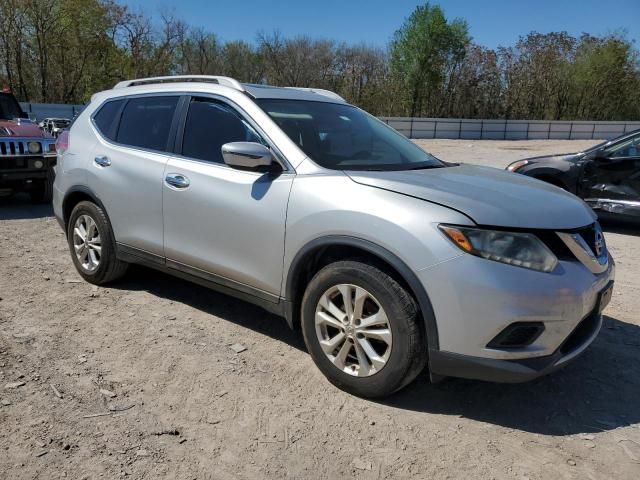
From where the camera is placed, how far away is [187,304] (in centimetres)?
443

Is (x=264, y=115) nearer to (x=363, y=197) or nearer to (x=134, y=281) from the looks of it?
(x=363, y=197)

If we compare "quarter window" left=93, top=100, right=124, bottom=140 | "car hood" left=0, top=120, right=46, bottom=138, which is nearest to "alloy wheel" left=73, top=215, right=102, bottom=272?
"quarter window" left=93, top=100, right=124, bottom=140

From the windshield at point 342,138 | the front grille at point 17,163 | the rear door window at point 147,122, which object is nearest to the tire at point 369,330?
the windshield at point 342,138

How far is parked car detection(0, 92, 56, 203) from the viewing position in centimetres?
795

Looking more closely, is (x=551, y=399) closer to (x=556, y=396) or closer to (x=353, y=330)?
(x=556, y=396)

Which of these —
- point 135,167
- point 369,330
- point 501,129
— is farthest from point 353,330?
point 501,129

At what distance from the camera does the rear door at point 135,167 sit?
3949 millimetres

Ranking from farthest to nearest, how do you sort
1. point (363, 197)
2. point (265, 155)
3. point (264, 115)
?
point (264, 115)
point (265, 155)
point (363, 197)

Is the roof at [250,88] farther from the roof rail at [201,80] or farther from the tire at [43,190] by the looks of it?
the tire at [43,190]

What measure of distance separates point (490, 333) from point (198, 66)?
50.0m

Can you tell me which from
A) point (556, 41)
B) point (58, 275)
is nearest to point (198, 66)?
point (556, 41)

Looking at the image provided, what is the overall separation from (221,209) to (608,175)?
621cm

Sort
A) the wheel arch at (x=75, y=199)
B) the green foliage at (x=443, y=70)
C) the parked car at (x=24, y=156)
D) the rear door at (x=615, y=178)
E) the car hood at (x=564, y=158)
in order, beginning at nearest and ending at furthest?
the wheel arch at (x=75, y=199) → the rear door at (x=615, y=178) → the car hood at (x=564, y=158) → the parked car at (x=24, y=156) → the green foliage at (x=443, y=70)

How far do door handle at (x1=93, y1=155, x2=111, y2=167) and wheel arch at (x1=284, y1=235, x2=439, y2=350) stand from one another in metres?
2.11
